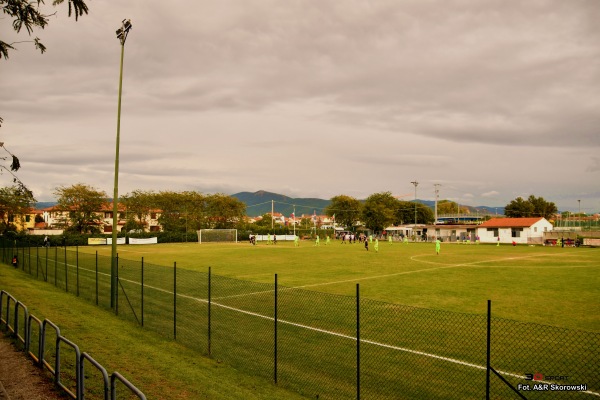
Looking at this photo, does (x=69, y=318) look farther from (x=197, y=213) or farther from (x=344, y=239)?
(x=197, y=213)

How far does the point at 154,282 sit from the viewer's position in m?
24.1

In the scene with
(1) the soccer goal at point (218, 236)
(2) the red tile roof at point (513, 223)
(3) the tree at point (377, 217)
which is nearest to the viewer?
(2) the red tile roof at point (513, 223)

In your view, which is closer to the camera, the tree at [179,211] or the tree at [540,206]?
the tree at [179,211]

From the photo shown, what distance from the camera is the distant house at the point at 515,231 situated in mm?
71688

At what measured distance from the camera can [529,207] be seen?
12862 centimetres

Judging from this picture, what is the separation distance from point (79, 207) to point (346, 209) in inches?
3306

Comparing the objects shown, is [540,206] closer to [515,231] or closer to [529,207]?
[529,207]

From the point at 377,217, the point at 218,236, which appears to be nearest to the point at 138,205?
the point at 218,236

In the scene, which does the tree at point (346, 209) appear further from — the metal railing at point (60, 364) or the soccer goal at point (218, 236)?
the metal railing at point (60, 364)

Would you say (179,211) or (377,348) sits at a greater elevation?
(179,211)

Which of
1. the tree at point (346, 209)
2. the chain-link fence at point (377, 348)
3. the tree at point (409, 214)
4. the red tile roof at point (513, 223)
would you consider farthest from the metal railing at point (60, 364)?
the tree at point (409, 214)

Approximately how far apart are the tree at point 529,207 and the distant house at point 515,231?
2143 inches

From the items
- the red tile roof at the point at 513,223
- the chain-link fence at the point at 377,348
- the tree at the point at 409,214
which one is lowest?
the chain-link fence at the point at 377,348

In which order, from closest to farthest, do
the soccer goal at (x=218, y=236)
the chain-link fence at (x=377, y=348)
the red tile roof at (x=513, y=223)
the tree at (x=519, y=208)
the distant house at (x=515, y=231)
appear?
the chain-link fence at (x=377, y=348) < the distant house at (x=515, y=231) < the red tile roof at (x=513, y=223) < the soccer goal at (x=218, y=236) < the tree at (x=519, y=208)
